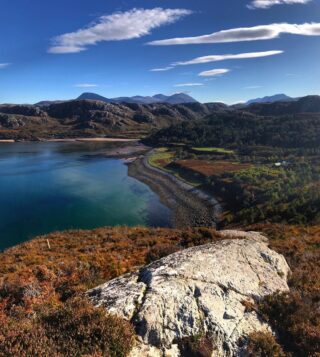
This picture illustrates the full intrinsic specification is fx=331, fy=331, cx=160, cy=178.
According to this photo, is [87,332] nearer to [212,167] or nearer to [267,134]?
[212,167]

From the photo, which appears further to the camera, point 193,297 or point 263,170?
point 263,170

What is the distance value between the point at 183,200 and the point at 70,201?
23935 mm

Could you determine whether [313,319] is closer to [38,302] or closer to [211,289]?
[211,289]

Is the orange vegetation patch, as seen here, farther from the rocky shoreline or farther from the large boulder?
the large boulder

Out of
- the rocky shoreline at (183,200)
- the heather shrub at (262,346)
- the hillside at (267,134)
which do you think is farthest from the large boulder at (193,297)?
the hillside at (267,134)

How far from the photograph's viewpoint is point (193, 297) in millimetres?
9930

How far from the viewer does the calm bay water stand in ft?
179

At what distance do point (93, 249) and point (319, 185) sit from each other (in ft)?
182

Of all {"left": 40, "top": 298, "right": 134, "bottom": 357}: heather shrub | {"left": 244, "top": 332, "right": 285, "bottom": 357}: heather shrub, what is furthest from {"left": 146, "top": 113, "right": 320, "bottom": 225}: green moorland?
{"left": 40, "top": 298, "right": 134, "bottom": 357}: heather shrub

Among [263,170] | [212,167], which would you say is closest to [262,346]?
[263,170]

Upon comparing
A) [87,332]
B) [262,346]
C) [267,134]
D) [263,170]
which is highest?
[87,332]

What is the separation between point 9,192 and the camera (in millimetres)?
79375

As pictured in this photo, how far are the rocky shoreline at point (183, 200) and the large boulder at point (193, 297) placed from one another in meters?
42.8

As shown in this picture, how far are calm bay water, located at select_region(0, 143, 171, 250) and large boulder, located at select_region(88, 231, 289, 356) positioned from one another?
3940 cm
